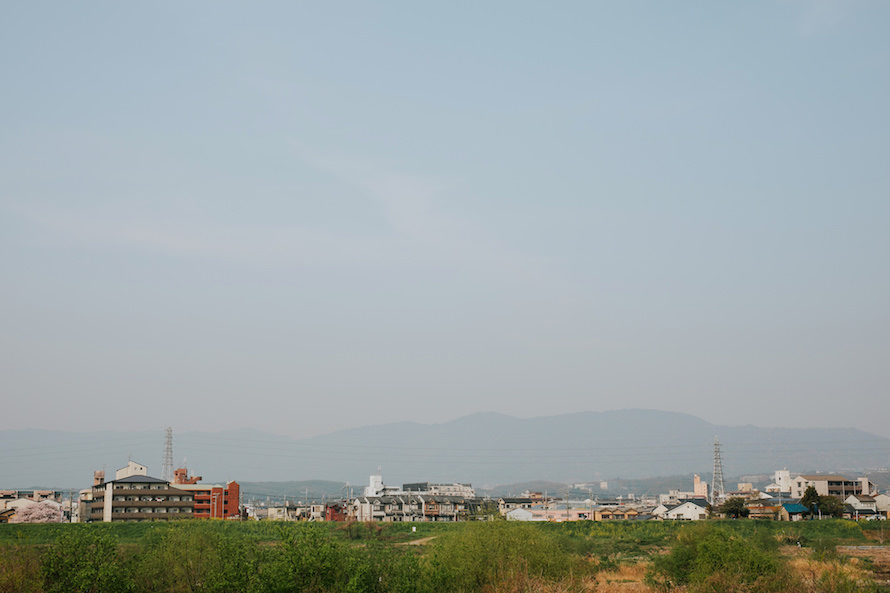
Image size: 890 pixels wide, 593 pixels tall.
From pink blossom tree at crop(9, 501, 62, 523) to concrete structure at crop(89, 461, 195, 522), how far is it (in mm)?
14681

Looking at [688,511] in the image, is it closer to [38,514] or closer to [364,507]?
[364,507]

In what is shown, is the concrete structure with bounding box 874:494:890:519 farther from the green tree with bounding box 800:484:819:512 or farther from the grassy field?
the grassy field

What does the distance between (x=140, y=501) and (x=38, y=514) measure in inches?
988

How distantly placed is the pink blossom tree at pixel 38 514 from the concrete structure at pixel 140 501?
48.2 feet

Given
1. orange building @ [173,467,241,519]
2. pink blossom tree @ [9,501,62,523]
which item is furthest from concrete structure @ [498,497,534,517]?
pink blossom tree @ [9,501,62,523]

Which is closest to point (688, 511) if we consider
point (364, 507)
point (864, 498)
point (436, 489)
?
point (864, 498)

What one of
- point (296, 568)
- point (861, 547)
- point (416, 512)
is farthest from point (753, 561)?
point (416, 512)

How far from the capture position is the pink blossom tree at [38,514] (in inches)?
5428

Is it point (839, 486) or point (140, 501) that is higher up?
point (140, 501)

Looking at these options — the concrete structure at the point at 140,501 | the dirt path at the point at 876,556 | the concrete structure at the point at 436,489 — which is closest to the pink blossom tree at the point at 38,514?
the concrete structure at the point at 140,501

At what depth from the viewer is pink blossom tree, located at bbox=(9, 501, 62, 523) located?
13788cm

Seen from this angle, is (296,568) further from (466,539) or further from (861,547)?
(861,547)

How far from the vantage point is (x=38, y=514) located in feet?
460

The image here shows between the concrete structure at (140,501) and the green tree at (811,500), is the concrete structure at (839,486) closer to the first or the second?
the green tree at (811,500)
